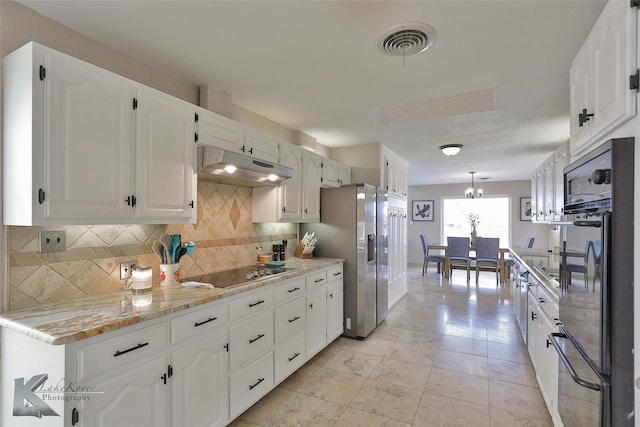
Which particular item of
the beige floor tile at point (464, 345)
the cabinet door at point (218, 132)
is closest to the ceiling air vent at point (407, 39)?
the cabinet door at point (218, 132)

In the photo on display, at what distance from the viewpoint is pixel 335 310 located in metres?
3.39

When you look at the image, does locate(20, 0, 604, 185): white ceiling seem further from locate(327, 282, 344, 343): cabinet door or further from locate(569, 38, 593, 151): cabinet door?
locate(327, 282, 344, 343): cabinet door

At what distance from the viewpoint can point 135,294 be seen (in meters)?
1.86

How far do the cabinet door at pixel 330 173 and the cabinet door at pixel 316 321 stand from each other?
1.38m

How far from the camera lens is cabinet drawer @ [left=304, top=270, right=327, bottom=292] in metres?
2.90

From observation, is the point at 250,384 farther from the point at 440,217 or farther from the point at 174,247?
the point at 440,217

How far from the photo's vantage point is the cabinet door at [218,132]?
224 centimetres

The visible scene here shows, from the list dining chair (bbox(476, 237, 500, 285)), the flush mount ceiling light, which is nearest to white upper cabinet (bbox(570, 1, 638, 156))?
the flush mount ceiling light

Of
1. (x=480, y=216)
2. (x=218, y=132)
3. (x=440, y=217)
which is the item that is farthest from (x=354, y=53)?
(x=480, y=216)

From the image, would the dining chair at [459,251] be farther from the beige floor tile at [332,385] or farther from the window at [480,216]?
the beige floor tile at [332,385]

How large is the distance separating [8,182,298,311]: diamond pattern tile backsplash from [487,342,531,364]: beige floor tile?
268 centimetres

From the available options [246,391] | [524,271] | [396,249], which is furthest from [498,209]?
[246,391]

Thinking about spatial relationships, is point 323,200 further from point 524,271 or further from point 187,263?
point 524,271

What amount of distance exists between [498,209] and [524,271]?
6.36 meters
